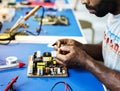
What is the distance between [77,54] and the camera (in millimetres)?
1192

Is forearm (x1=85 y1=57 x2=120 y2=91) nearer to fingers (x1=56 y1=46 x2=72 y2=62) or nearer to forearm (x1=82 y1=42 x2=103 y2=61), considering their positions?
fingers (x1=56 y1=46 x2=72 y2=62)

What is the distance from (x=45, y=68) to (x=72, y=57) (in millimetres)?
153

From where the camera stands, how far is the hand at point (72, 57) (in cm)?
119

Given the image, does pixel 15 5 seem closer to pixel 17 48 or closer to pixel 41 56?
pixel 17 48

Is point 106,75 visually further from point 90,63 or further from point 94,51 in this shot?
point 94,51

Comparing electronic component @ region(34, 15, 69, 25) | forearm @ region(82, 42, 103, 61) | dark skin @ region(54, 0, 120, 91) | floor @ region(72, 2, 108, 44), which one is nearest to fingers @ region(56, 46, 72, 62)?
dark skin @ region(54, 0, 120, 91)

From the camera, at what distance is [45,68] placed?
1238mm

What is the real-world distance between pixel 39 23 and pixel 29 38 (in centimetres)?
35

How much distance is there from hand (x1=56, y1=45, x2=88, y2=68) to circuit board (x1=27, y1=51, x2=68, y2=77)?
42mm

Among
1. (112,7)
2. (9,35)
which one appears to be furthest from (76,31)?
(112,7)

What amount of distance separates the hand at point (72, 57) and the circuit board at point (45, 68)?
42 mm

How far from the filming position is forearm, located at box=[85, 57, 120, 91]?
3.65 feet

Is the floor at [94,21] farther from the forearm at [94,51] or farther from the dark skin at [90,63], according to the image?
the dark skin at [90,63]

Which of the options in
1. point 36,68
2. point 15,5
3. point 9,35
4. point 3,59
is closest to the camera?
point 36,68
